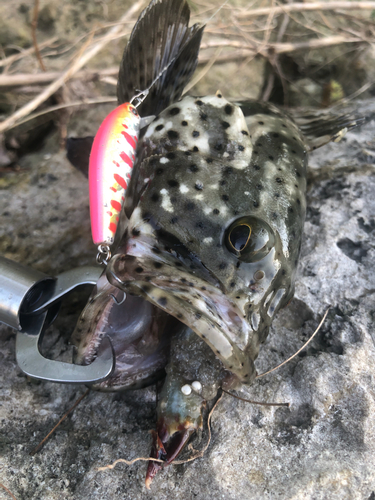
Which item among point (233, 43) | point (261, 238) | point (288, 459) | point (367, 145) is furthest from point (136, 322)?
point (233, 43)

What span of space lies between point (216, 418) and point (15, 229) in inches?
78.4

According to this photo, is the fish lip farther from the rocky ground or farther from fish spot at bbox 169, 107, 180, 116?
fish spot at bbox 169, 107, 180, 116

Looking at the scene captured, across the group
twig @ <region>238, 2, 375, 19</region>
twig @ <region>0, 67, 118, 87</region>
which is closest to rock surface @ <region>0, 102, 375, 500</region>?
twig @ <region>0, 67, 118, 87</region>

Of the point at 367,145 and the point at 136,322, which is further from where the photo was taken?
the point at 367,145

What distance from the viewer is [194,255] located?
177 cm

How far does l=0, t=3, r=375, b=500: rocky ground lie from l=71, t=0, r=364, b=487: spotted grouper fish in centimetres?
18

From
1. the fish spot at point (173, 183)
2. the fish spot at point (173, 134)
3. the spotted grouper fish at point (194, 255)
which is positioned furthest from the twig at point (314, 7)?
the fish spot at point (173, 183)

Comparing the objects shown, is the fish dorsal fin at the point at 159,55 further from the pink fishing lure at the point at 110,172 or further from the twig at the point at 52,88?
the twig at the point at 52,88

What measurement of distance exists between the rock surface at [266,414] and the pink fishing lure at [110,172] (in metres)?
0.69

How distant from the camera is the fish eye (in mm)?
1719

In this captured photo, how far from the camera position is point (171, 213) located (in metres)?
1.85

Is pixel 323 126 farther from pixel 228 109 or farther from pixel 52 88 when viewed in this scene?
pixel 52 88

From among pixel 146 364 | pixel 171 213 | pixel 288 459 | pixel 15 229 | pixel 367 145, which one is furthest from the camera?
pixel 367 145

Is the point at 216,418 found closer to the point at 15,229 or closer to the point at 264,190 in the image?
the point at 264,190
